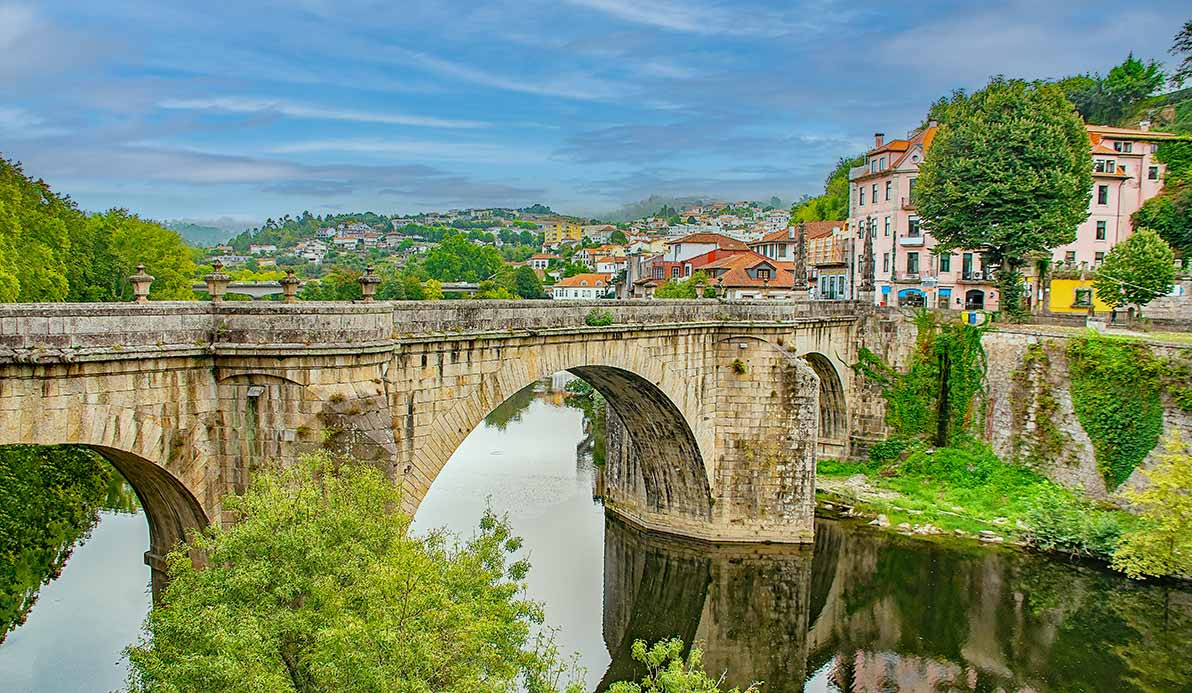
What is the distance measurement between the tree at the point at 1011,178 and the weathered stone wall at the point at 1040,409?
450 centimetres

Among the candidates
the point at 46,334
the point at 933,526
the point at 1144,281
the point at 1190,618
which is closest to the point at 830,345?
the point at 933,526

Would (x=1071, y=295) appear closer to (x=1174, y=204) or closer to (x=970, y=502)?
(x=1174, y=204)

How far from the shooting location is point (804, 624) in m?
26.3

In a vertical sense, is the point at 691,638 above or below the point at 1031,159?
below

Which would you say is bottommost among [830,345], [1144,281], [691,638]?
[691,638]

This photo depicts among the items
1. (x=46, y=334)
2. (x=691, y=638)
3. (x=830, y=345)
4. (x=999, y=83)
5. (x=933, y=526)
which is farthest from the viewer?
(x=999, y=83)

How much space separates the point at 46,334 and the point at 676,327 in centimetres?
1874

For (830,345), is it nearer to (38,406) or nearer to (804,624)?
(804,624)

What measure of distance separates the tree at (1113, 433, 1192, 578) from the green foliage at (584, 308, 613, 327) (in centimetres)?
1631

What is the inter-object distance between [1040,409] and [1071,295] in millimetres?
17756

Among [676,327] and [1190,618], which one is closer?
[1190,618]

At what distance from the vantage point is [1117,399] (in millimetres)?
33375

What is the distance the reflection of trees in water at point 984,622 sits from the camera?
74.5 feet

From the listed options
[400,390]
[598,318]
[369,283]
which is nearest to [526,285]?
[598,318]
